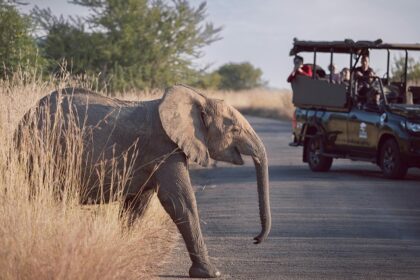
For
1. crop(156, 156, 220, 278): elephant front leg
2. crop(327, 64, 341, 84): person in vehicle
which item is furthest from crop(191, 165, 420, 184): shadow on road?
crop(156, 156, 220, 278): elephant front leg

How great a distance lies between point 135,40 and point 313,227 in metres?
25.0

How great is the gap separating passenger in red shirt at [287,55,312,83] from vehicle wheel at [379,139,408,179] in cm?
307

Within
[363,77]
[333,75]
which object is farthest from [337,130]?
[333,75]

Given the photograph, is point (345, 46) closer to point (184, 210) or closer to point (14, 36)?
point (14, 36)

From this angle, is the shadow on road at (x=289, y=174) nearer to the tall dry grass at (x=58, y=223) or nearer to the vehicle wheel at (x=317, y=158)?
the vehicle wheel at (x=317, y=158)

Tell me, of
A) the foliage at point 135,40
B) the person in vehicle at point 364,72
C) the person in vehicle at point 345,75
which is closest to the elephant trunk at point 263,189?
the person in vehicle at point 364,72

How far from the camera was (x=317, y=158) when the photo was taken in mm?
20688

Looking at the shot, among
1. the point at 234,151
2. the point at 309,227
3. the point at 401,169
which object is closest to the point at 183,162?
the point at 234,151

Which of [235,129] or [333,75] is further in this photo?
[333,75]

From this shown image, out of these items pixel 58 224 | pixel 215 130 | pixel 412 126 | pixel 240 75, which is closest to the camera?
pixel 58 224

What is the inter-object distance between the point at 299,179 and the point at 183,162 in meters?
9.45

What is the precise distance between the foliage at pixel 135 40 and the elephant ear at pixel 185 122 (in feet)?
76.0

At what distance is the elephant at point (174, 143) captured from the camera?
9617 mm

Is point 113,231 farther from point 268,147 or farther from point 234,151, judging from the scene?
point 268,147
